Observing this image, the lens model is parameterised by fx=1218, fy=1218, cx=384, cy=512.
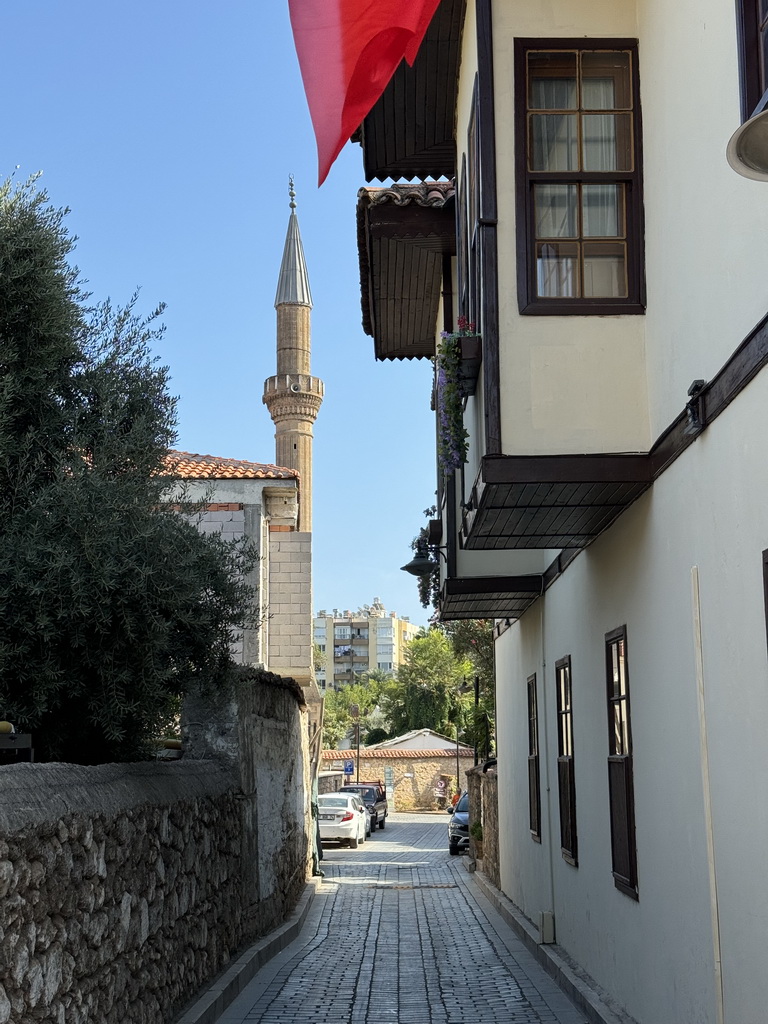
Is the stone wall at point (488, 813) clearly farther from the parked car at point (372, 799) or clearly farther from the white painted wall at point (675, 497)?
the parked car at point (372, 799)

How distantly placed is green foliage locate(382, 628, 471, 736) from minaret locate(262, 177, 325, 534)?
91.9 ft

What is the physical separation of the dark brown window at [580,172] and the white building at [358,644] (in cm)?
14953

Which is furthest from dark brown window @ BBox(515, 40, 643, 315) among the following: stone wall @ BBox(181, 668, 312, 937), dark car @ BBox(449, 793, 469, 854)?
dark car @ BBox(449, 793, 469, 854)

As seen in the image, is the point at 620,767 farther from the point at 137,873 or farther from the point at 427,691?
the point at 427,691

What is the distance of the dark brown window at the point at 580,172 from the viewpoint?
24.5 feet

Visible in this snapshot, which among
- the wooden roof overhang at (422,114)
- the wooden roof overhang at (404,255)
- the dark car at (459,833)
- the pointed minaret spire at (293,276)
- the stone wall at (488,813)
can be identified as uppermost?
the pointed minaret spire at (293,276)

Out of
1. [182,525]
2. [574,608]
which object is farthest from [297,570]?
[182,525]

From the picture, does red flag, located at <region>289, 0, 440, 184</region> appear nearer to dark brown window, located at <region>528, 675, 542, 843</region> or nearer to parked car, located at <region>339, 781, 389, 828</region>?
dark brown window, located at <region>528, 675, 542, 843</region>

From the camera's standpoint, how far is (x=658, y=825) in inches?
290

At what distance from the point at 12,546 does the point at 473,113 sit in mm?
4334

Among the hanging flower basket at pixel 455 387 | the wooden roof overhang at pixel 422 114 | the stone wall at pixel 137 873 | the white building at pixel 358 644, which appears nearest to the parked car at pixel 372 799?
the stone wall at pixel 137 873

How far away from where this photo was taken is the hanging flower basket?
808 centimetres

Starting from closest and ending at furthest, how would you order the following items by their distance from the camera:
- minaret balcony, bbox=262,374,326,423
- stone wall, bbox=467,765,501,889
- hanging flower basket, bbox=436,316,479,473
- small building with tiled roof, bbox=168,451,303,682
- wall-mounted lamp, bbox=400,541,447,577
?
hanging flower basket, bbox=436,316,479,473 < wall-mounted lamp, bbox=400,541,447,577 < stone wall, bbox=467,765,501,889 < small building with tiled roof, bbox=168,451,303,682 < minaret balcony, bbox=262,374,326,423

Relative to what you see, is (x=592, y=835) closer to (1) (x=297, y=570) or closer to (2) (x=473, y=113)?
(2) (x=473, y=113)
